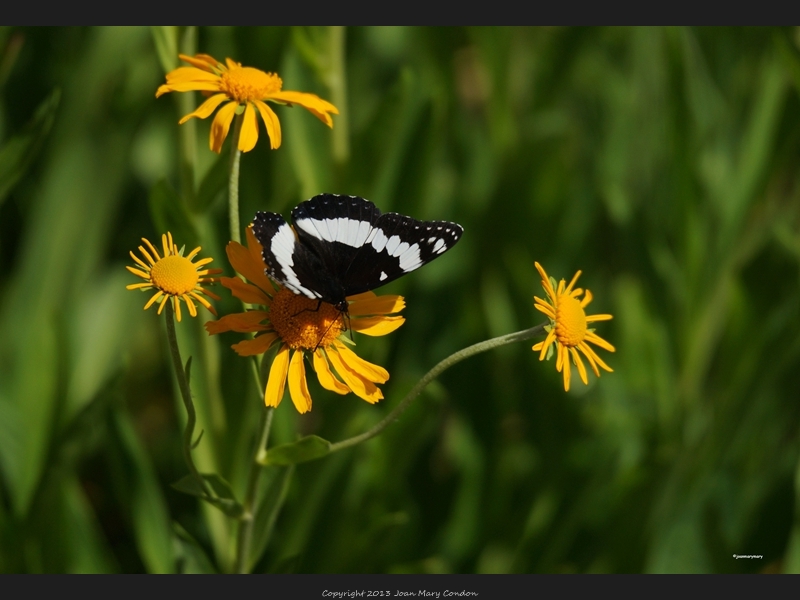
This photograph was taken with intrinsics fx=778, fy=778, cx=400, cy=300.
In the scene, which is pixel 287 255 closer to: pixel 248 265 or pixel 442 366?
pixel 248 265

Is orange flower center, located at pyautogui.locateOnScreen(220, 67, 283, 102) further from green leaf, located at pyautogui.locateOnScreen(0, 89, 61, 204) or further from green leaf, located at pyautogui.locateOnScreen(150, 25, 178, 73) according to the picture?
green leaf, located at pyautogui.locateOnScreen(0, 89, 61, 204)

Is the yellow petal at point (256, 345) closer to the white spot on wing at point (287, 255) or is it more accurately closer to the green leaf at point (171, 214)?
the white spot on wing at point (287, 255)

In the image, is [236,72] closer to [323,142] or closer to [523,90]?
[323,142]

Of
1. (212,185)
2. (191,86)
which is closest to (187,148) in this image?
(212,185)

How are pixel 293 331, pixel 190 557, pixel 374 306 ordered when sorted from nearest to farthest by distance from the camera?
pixel 293 331 → pixel 374 306 → pixel 190 557

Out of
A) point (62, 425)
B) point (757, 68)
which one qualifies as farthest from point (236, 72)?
point (757, 68)

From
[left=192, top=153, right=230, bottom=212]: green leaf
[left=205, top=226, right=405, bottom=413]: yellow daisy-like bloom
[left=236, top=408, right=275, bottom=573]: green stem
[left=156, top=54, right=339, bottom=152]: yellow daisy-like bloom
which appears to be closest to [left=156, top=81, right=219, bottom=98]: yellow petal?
[left=156, top=54, right=339, bottom=152]: yellow daisy-like bloom
